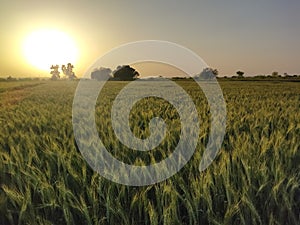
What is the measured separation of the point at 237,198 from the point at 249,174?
0.93 ft

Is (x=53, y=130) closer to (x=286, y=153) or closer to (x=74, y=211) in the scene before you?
(x=74, y=211)

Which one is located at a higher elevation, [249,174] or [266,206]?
[249,174]

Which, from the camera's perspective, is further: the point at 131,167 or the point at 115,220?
the point at 131,167

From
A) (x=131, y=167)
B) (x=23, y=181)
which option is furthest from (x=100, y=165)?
(x=23, y=181)

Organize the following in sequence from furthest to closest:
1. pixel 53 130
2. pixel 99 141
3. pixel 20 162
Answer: pixel 53 130 < pixel 99 141 < pixel 20 162

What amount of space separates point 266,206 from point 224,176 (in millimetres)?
288

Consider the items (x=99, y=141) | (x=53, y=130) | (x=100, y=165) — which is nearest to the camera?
(x=100, y=165)

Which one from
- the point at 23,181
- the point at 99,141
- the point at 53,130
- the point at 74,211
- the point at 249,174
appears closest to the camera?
the point at 74,211

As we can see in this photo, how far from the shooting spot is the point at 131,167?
230 centimetres

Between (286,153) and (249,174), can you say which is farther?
(286,153)

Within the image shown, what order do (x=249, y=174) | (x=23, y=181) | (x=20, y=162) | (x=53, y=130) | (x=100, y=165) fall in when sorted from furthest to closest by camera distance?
(x=53, y=130)
(x=20, y=162)
(x=100, y=165)
(x=23, y=181)
(x=249, y=174)

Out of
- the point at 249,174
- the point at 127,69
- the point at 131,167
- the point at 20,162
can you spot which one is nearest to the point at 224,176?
the point at 249,174

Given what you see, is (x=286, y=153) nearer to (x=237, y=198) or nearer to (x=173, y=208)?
(x=237, y=198)

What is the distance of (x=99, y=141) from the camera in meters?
3.05
